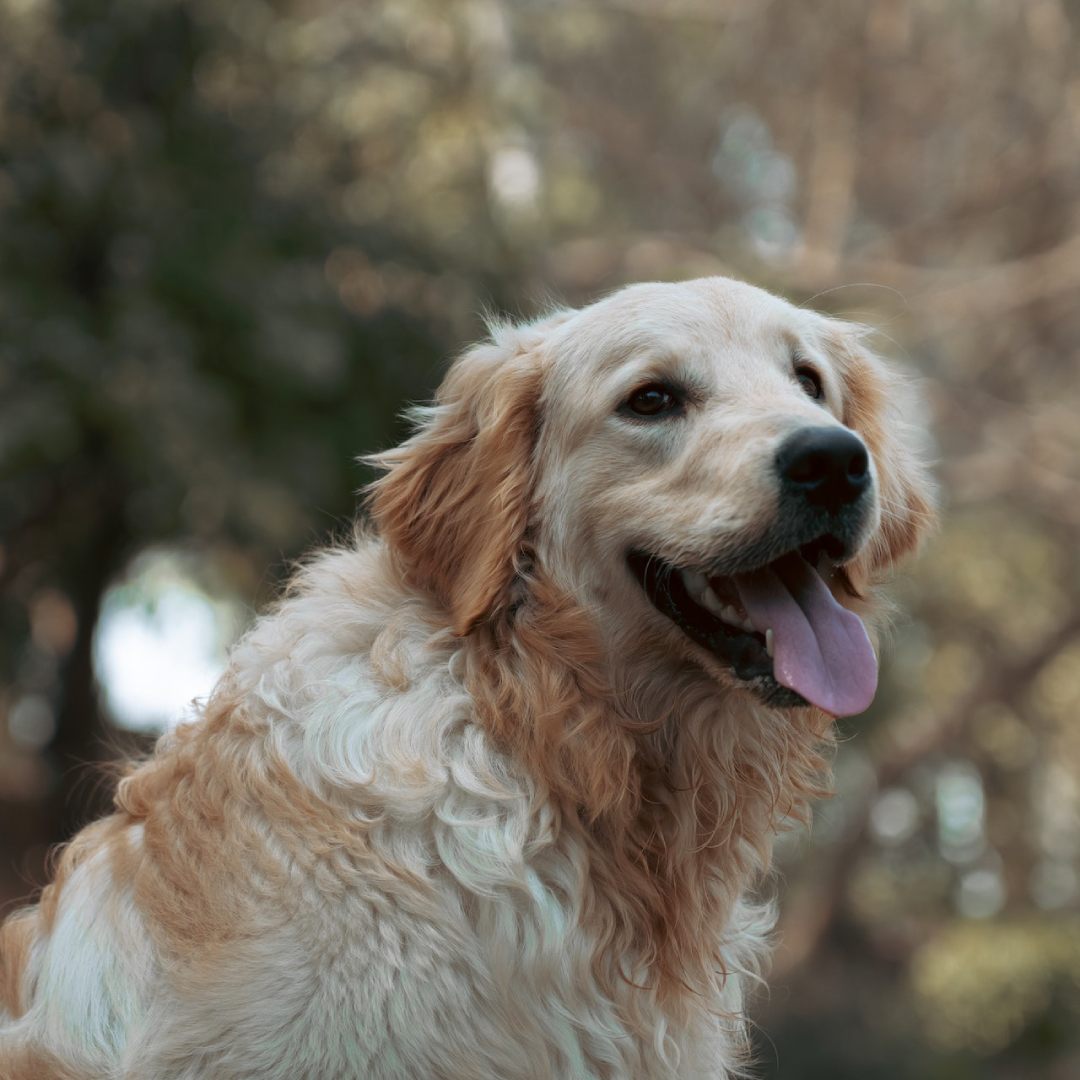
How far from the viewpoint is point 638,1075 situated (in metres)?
3.55

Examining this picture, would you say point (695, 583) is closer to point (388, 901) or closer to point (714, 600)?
point (714, 600)

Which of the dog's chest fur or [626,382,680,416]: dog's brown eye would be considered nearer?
the dog's chest fur

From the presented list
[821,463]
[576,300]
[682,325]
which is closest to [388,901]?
[821,463]

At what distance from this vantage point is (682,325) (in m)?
3.88

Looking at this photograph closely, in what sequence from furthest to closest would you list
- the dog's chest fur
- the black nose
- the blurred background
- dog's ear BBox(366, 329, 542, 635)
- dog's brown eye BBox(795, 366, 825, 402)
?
the blurred background
dog's brown eye BBox(795, 366, 825, 402)
dog's ear BBox(366, 329, 542, 635)
the black nose
the dog's chest fur

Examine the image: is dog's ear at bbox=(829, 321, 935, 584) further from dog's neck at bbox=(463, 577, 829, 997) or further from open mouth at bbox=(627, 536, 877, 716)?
dog's neck at bbox=(463, 577, 829, 997)

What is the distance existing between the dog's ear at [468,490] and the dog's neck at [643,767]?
136 millimetres

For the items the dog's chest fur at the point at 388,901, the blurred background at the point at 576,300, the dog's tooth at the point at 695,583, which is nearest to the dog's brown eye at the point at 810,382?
the dog's tooth at the point at 695,583

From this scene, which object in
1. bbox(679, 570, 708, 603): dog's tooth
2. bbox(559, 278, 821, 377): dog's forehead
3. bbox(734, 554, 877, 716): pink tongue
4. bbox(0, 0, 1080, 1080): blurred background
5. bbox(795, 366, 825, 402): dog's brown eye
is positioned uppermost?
bbox(559, 278, 821, 377): dog's forehead

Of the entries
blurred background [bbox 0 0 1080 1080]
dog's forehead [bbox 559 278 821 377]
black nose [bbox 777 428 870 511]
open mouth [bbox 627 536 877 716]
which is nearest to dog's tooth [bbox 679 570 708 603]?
open mouth [bbox 627 536 877 716]

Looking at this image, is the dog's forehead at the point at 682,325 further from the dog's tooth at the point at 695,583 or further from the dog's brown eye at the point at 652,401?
the dog's tooth at the point at 695,583

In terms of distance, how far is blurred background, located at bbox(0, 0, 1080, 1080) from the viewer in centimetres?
1047

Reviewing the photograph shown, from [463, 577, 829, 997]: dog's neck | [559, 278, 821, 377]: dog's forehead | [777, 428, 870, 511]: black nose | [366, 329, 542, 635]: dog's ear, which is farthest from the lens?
[559, 278, 821, 377]: dog's forehead

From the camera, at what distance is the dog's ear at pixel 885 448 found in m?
4.24
